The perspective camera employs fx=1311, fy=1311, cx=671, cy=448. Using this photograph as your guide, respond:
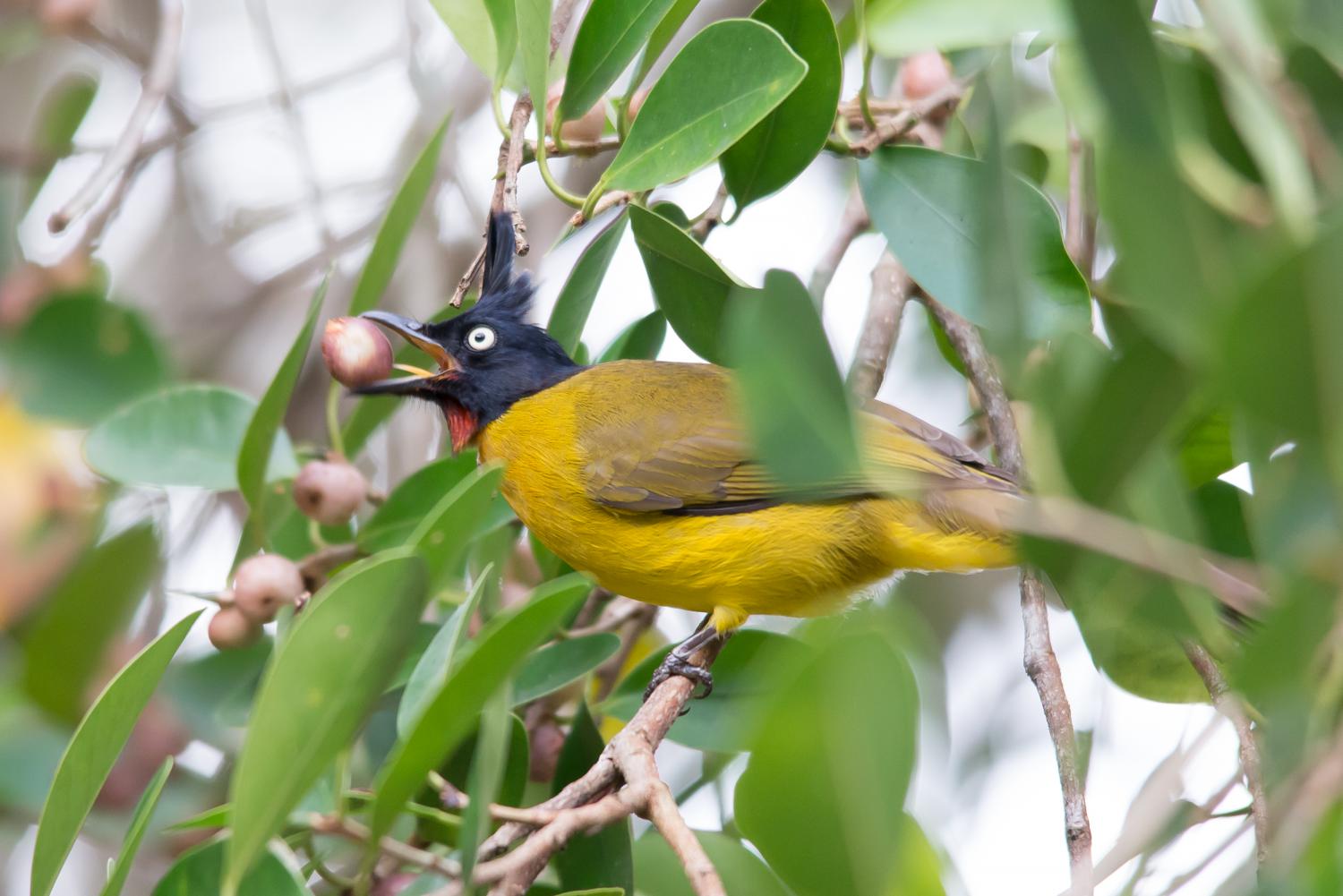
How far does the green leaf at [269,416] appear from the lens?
2564 millimetres

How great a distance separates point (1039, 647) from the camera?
237cm

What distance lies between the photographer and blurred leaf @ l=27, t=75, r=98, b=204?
366 centimetres

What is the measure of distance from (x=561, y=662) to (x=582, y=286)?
31.9 inches

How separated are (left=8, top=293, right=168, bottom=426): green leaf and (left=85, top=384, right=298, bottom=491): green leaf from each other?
0.87 ft

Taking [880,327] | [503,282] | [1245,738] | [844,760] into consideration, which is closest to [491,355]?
[503,282]

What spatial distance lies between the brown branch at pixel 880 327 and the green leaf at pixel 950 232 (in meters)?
0.59

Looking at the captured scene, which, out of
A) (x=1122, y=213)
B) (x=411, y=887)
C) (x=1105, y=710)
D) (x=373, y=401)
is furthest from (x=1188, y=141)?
(x=373, y=401)

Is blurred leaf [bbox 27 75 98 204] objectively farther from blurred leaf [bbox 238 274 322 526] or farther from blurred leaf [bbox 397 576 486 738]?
blurred leaf [bbox 397 576 486 738]

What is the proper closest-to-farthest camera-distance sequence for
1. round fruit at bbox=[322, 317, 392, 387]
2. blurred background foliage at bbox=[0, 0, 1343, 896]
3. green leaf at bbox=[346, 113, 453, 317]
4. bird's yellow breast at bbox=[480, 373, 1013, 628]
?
blurred background foliage at bbox=[0, 0, 1343, 896]
green leaf at bbox=[346, 113, 453, 317]
round fruit at bbox=[322, 317, 392, 387]
bird's yellow breast at bbox=[480, 373, 1013, 628]

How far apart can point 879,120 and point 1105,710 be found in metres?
1.49

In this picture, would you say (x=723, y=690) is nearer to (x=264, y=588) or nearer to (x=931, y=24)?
(x=264, y=588)

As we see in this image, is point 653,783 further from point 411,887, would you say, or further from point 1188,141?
point 1188,141

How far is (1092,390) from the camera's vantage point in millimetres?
1070

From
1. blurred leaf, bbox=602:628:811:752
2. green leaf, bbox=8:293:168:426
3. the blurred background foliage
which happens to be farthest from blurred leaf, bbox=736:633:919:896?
green leaf, bbox=8:293:168:426
